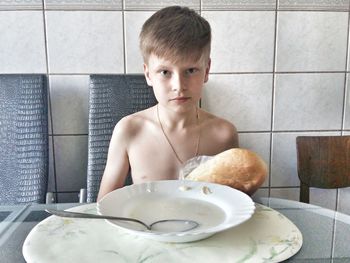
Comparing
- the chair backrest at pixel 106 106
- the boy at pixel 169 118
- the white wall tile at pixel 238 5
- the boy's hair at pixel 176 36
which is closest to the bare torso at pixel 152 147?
the boy at pixel 169 118

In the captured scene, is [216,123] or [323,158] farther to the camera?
[323,158]

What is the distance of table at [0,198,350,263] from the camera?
0.49m

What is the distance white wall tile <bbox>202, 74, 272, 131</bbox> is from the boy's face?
44 centimetres

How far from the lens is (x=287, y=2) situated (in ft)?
3.95

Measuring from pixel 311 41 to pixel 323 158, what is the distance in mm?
430

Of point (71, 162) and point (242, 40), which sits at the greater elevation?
point (242, 40)

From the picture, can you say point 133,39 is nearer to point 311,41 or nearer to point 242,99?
point 242,99

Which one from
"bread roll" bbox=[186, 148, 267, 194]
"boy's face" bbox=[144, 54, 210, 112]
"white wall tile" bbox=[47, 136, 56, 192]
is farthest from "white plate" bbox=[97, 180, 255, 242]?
"white wall tile" bbox=[47, 136, 56, 192]

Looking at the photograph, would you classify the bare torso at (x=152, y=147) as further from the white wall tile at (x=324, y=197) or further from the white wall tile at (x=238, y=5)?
the white wall tile at (x=324, y=197)

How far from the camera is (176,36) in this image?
30.4 inches

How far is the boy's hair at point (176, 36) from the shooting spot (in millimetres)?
768

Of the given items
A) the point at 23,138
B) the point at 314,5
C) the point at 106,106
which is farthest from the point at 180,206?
the point at 314,5

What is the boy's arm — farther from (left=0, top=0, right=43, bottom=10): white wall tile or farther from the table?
(left=0, top=0, right=43, bottom=10): white wall tile

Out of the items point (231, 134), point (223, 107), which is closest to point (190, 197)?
point (231, 134)
